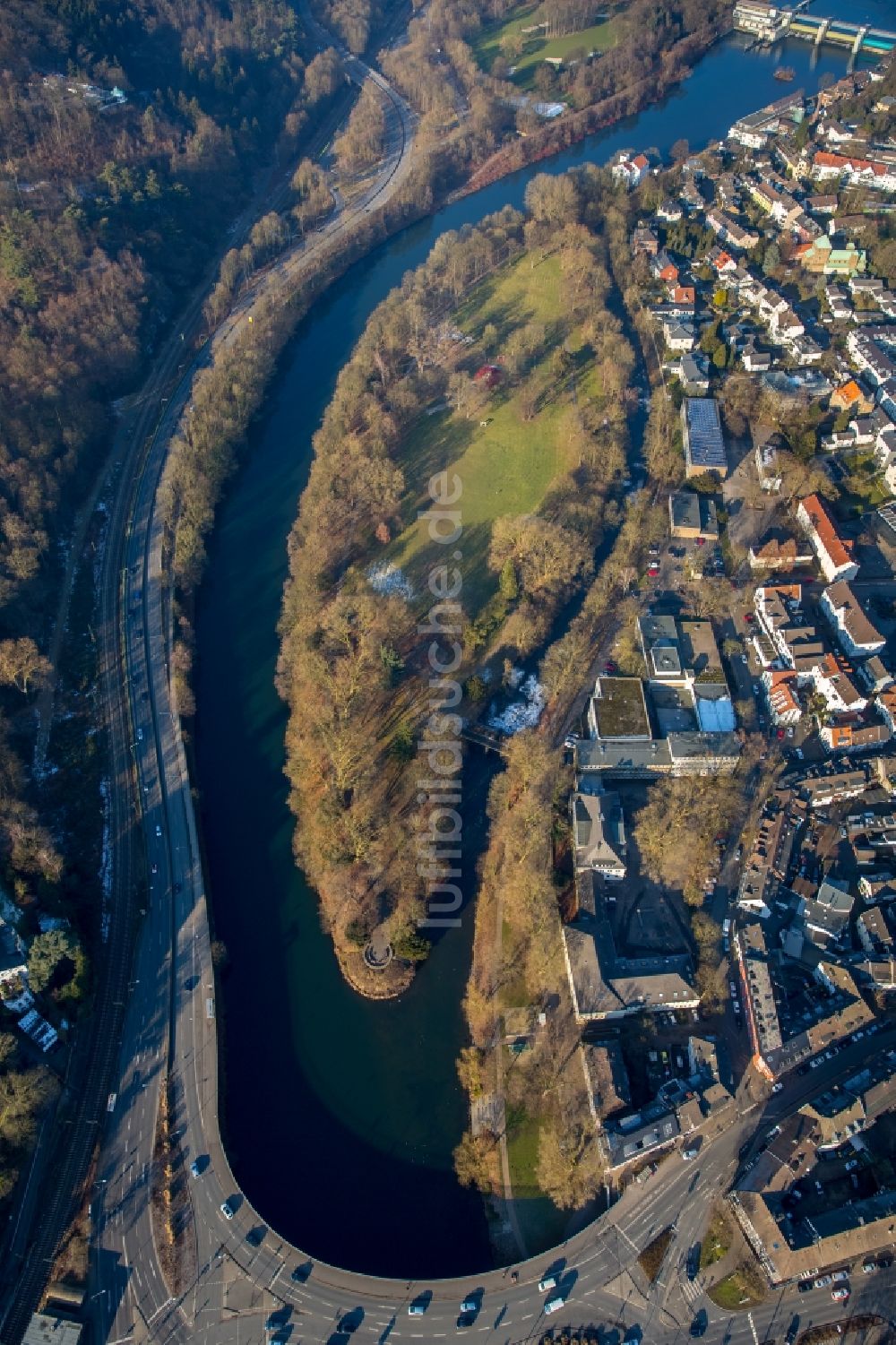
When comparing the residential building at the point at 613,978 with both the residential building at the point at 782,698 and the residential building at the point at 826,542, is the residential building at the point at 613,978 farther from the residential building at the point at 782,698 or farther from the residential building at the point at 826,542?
the residential building at the point at 826,542

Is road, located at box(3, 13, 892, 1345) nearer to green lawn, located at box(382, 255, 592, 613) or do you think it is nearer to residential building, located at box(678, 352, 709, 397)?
green lawn, located at box(382, 255, 592, 613)

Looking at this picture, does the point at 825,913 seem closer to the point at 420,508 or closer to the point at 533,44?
the point at 420,508

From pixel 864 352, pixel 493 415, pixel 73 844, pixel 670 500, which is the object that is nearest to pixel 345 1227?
pixel 73 844

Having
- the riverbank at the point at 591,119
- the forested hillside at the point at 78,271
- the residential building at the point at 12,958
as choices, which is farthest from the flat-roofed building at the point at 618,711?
the riverbank at the point at 591,119

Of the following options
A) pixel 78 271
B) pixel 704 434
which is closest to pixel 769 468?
pixel 704 434

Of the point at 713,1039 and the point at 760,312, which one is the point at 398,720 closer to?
the point at 713,1039

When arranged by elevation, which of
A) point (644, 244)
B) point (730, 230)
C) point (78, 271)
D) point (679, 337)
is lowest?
point (679, 337)

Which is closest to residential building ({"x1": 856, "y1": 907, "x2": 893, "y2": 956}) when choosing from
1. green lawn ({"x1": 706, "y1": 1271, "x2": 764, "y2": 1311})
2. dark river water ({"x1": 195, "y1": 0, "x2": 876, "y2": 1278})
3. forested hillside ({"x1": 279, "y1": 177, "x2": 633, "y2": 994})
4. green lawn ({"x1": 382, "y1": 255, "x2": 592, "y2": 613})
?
green lawn ({"x1": 706, "y1": 1271, "x2": 764, "y2": 1311})
